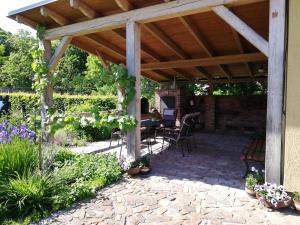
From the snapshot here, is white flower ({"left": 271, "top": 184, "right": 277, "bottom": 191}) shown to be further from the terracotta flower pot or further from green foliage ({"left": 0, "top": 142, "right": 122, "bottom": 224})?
green foliage ({"left": 0, "top": 142, "right": 122, "bottom": 224})

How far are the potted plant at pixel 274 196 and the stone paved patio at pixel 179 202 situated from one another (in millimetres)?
85

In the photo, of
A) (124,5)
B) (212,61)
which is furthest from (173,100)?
(124,5)

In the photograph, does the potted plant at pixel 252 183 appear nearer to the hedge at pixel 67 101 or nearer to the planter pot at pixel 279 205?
the planter pot at pixel 279 205

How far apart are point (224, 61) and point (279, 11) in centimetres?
398

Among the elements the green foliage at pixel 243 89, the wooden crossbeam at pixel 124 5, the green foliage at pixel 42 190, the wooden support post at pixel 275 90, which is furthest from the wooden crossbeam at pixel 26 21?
the green foliage at pixel 243 89

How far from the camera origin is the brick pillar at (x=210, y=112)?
9.74m

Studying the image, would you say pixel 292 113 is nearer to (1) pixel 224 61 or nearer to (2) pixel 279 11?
(2) pixel 279 11

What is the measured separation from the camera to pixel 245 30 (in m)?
3.52

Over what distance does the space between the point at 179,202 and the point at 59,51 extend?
4273 millimetres

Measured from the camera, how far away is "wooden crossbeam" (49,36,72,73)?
555cm

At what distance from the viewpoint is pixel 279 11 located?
10.6ft

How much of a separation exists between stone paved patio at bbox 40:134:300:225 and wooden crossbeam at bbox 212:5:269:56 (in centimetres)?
208

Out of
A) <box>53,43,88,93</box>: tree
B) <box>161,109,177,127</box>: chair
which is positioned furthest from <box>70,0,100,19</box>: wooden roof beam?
<box>53,43,88,93</box>: tree

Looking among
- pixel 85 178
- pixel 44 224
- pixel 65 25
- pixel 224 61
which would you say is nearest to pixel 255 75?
pixel 224 61
